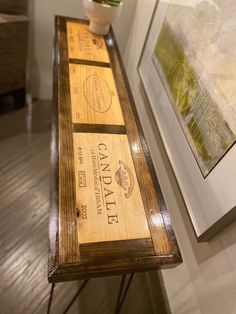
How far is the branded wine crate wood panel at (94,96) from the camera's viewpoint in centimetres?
90

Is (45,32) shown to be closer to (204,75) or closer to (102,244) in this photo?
(204,75)

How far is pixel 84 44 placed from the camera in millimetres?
1239

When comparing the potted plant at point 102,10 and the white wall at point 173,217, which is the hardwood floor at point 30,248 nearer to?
the white wall at point 173,217

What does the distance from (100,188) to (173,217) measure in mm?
425

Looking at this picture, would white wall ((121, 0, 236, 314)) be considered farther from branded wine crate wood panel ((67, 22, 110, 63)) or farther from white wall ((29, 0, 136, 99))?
white wall ((29, 0, 136, 99))

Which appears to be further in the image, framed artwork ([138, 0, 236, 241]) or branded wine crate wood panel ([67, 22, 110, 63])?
branded wine crate wood panel ([67, 22, 110, 63])

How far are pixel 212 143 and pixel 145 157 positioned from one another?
213 mm

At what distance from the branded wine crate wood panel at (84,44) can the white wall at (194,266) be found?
279 mm

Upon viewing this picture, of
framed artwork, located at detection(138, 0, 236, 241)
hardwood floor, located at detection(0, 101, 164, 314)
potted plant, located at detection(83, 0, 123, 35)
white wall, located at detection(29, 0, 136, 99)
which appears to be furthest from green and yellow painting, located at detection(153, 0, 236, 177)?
white wall, located at detection(29, 0, 136, 99)

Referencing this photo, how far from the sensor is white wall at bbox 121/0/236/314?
679 millimetres

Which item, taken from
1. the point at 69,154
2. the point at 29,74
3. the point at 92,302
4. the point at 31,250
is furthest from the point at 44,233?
the point at 29,74

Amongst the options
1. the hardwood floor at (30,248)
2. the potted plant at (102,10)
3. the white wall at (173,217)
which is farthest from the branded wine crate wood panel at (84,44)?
the hardwood floor at (30,248)

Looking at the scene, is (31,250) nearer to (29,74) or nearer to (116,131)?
(116,131)

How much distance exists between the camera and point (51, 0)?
5.29ft
